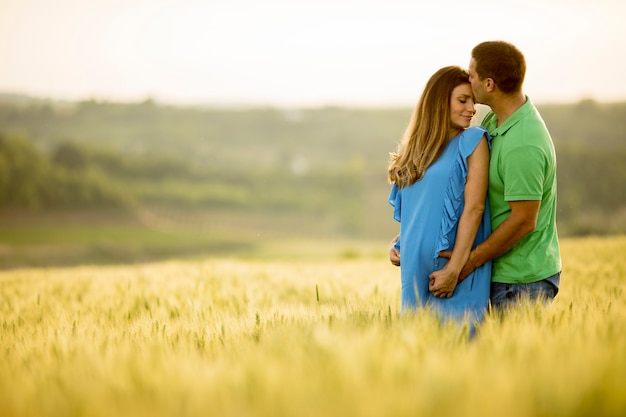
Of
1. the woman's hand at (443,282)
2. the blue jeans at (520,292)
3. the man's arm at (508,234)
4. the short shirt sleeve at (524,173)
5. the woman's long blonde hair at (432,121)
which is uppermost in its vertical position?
the woman's long blonde hair at (432,121)

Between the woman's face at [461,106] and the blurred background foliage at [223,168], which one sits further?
the blurred background foliage at [223,168]

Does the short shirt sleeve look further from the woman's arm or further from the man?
the woman's arm

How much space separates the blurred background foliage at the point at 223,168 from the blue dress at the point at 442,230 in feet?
114

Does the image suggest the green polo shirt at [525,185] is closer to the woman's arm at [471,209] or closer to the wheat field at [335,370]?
the woman's arm at [471,209]

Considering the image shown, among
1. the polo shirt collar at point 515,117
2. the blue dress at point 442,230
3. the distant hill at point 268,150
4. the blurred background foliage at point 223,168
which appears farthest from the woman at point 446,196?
the distant hill at point 268,150

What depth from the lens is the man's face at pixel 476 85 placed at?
3596 millimetres

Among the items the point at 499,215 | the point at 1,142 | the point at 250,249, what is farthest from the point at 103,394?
the point at 1,142

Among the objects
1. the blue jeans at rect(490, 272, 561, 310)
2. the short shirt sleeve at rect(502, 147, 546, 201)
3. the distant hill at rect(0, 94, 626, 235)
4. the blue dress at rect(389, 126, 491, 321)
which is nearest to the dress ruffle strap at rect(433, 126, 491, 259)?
the blue dress at rect(389, 126, 491, 321)

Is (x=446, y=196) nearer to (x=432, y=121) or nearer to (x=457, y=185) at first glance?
(x=457, y=185)

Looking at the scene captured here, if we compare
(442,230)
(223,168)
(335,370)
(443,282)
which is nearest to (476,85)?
(442,230)

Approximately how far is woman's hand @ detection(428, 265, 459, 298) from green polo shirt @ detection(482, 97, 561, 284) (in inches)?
13.4

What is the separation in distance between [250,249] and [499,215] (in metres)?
39.7

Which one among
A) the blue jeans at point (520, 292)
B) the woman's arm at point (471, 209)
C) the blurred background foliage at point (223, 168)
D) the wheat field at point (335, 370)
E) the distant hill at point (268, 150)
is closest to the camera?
the wheat field at point (335, 370)

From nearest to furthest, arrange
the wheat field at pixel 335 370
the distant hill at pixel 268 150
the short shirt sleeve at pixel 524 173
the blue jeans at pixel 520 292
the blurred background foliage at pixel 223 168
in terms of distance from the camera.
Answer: the wheat field at pixel 335 370 → the short shirt sleeve at pixel 524 173 → the blue jeans at pixel 520 292 → the blurred background foliage at pixel 223 168 → the distant hill at pixel 268 150
